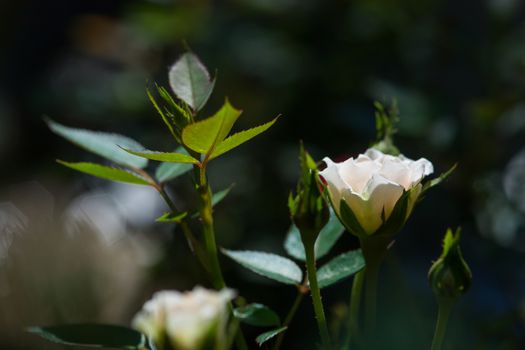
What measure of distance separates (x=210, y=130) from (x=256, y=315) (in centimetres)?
9

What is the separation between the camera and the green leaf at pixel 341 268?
1.15ft

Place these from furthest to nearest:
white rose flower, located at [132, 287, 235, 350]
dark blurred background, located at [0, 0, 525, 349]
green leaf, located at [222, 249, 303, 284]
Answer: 1. dark blurred background, located at [0, 0, 525, 349]
2. green leaf, located at [222, 249, 303, 284]
3. white rose flower, located at [132, 287, 235, 350]

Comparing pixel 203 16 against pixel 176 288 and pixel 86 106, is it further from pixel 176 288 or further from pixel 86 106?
pixel 176 288

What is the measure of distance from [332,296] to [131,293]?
204 millimetres

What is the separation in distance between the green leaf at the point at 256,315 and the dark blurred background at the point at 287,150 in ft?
0.23

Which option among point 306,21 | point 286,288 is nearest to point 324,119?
point 306,21

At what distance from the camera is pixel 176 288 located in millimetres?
953

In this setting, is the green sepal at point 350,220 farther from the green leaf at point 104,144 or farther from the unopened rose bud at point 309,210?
the green leaf at point 104,144

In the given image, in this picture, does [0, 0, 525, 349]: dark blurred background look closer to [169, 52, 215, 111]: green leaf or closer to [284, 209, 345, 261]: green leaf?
[284, 209, 345, 261]: green leaf

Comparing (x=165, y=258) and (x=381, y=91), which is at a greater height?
(x=381, y=91)

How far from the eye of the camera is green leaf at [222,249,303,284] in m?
0.37

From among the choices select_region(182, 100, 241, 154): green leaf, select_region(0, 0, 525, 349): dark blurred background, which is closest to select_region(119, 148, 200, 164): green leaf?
select_region(182, 100, 241, 154): green leaf

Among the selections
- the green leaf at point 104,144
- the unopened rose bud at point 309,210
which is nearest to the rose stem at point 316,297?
the unopened rose bud at point 309,210

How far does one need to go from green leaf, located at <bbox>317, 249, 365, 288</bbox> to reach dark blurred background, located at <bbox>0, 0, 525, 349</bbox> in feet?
0.16
